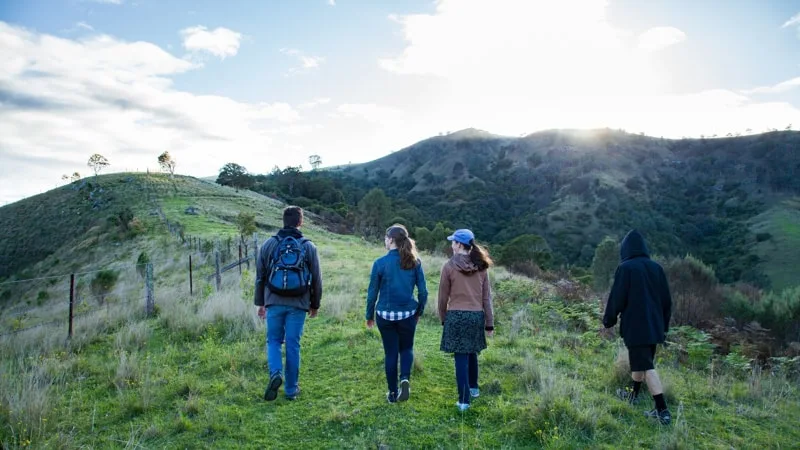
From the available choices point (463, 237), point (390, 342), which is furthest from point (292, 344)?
point (463, 237)

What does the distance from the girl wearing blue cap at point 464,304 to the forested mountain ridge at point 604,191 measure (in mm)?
56653

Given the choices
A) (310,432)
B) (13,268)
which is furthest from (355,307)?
(13,268)

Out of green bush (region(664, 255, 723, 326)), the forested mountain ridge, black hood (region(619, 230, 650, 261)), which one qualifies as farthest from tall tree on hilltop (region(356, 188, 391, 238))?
black hood (region(619, 230, 650, 261))

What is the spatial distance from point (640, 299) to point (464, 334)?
1.94 meters

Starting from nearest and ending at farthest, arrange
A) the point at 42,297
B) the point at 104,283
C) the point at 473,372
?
the point at 473,372 < the point at 104,283 < the point at 42,297

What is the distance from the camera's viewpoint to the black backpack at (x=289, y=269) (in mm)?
5023

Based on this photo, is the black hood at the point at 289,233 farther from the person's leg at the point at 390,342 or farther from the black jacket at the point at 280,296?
the person's leg at the point at 390,342

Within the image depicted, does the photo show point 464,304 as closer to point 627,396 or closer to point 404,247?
point 404,247

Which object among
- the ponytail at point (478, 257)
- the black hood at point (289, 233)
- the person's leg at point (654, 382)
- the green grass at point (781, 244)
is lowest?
the green grass at point (781, 244)

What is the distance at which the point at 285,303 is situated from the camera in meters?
5.09

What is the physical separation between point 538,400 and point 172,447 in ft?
12.1

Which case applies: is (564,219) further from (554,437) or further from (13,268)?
(554,437)

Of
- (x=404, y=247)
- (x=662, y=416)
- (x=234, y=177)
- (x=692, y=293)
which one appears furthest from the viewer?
(x=234, y=177)

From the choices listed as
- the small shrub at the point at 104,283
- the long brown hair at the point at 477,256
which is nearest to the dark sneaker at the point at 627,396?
the long brown hair at the point at 477,256
